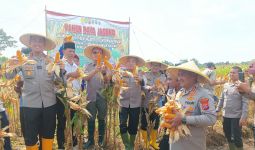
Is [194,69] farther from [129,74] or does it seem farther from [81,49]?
[81,49]

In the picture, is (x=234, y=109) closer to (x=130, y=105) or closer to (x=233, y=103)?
(x=233, y=103)

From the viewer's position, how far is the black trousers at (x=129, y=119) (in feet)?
15.9

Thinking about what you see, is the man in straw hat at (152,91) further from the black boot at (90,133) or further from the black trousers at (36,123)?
the black trousers at (36,123)

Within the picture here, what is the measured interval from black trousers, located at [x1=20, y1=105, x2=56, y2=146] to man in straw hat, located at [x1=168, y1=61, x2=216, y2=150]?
168cm

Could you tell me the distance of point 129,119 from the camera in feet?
16.1

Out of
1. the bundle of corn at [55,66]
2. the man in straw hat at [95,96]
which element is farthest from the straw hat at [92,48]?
the bundle of corn at [55,66]

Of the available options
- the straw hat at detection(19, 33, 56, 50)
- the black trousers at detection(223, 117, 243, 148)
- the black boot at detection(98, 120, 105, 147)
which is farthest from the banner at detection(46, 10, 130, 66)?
the black trousers at detection(223, 117, 243, 148)

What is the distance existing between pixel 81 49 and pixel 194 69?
5.50m

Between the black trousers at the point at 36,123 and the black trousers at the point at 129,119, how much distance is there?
151cm

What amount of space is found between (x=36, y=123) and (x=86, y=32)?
475 cm

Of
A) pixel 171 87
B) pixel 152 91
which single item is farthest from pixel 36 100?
pixel 152 91

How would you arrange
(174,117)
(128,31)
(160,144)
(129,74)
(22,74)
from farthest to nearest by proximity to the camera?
(128,31) → (129,74) → (160,144) → (22,74) → (174,117)

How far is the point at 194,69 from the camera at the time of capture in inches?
105

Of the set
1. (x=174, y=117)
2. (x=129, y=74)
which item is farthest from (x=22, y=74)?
(x=174, y=117)
